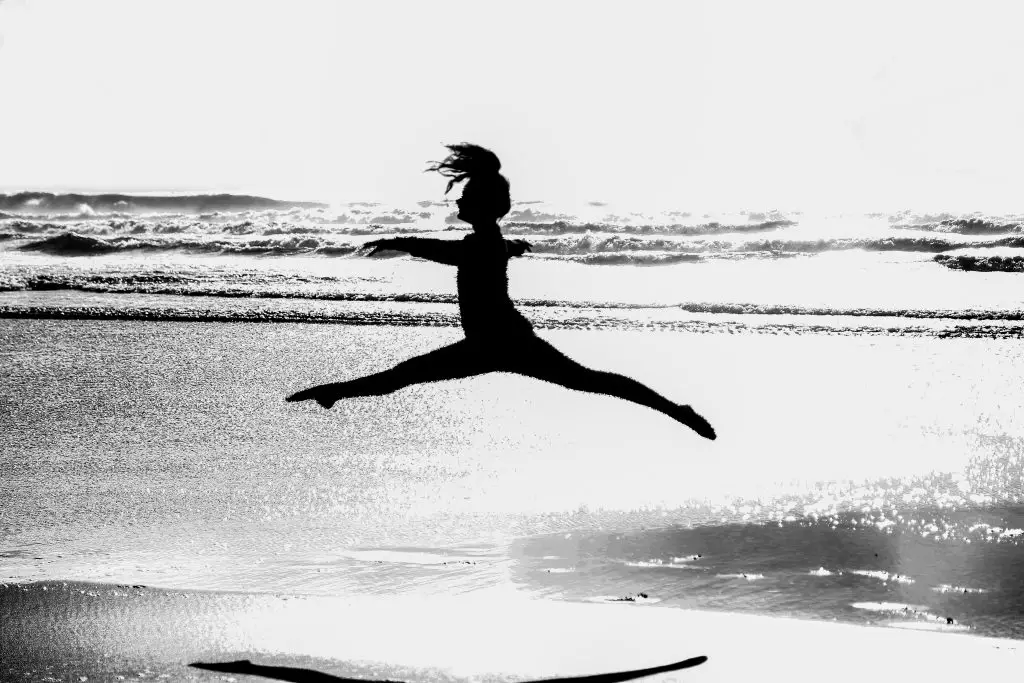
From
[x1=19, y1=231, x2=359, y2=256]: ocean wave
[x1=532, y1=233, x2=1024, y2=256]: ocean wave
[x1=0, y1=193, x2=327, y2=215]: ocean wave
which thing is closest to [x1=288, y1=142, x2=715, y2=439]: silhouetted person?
[x1=532, y1=233, x2=1024, y2=256]: ocean wave

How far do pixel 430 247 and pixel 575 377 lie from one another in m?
0.78

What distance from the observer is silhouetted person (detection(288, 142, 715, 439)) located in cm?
390

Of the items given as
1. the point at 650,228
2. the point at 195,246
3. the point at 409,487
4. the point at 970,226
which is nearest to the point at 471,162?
the point at 409,487

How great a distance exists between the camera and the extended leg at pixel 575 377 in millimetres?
4031

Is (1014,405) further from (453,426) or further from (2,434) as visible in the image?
(2,434)

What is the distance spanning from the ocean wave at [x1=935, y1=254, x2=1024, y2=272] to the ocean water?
3.46 meters

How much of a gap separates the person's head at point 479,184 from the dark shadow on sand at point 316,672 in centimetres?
171

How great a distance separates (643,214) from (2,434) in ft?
77.4

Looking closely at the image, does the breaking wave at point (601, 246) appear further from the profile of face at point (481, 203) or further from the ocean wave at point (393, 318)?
the profile of face at point (481, 203)

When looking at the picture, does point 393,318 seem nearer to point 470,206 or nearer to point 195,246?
point 470,206

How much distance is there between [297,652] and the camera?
4113 millimetres

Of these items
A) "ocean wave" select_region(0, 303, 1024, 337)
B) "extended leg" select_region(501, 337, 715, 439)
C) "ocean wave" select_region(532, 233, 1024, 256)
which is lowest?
"ocean wave" select_region(0, 303, 1024, 337)

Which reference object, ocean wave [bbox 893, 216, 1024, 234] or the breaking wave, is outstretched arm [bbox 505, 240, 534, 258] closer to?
the breaking wave

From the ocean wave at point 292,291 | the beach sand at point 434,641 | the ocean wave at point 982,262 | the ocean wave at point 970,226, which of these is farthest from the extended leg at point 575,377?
the ocean wave at point 970,226
